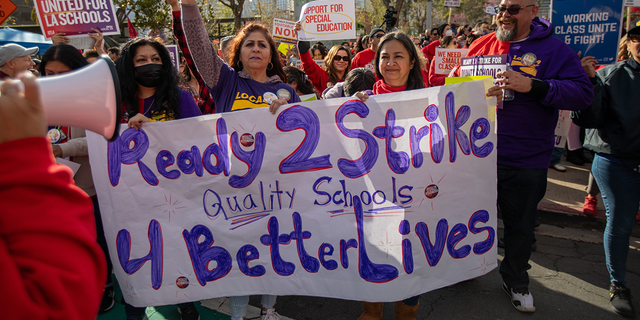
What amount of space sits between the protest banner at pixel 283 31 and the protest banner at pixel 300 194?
14.4 feet

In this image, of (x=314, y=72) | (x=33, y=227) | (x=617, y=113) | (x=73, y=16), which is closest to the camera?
(x=33, y=227)

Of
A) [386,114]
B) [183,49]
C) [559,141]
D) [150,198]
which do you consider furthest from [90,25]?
[559,141]

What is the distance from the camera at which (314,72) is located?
4.99 meters

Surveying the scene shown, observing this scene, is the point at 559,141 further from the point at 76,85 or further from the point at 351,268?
the point at 76,85

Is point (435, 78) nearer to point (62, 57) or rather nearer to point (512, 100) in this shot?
point (512, 100)

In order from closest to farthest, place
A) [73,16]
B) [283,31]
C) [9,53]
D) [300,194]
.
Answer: [300,194], [9,53], [73,16], [283,31]

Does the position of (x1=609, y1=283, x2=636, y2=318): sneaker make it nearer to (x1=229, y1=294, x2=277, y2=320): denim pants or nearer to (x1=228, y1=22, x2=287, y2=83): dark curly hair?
(x1=229, y1=294, x2=277, y2=320): denim pants

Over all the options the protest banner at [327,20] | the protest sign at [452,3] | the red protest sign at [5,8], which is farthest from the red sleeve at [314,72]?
the protest sign at [452,3]

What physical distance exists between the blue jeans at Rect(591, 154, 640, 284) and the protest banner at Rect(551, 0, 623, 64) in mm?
750

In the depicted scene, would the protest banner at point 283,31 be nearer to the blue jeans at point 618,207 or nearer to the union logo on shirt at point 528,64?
the union logo on shirt at point 528,64

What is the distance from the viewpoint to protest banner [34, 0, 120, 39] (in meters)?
3.80

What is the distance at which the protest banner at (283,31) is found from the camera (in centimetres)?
618

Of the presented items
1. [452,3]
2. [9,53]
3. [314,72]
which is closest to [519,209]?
[314,72]

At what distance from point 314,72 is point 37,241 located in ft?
14.6
